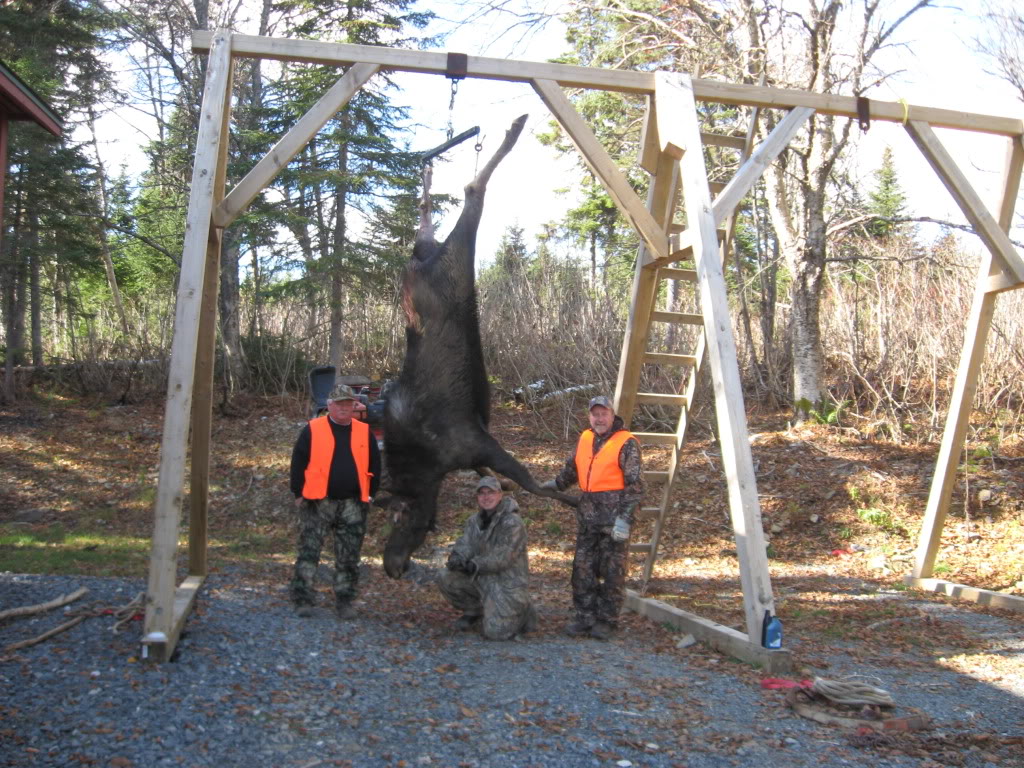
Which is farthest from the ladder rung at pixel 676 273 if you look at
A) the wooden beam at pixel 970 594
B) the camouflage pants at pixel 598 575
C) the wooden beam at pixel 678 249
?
the wooden beam at pixel 970 594

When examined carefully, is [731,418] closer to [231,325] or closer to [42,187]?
[231,325]

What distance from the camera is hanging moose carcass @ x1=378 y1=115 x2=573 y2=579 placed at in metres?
6.27

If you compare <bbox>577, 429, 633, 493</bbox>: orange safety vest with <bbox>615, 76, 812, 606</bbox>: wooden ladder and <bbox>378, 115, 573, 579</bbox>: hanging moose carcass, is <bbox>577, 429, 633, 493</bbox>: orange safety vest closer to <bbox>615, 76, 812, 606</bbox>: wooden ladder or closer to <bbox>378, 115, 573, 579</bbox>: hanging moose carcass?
<bbox>378, 115, 573, 579</bbox>: hanging moose carcass

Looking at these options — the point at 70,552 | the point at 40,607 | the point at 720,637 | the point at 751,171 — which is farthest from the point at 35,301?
the point at 720,637

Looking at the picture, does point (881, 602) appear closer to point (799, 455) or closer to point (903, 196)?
point (799, 455)

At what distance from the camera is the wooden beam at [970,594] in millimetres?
6992

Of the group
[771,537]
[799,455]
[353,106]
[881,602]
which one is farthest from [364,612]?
[353,106]

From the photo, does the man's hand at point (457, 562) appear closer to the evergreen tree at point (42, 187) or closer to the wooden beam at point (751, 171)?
the wooden beam at point (751, 171)

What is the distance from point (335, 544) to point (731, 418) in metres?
2.87

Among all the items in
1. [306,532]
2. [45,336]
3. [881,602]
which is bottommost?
[881,602]

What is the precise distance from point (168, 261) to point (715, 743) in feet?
76.5

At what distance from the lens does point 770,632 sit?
4895mm

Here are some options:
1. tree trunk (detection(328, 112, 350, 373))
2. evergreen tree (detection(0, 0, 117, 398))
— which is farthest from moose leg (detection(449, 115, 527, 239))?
evergreen tree (detection(0, 0, 117, 398))

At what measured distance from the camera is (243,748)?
11.8 feet
